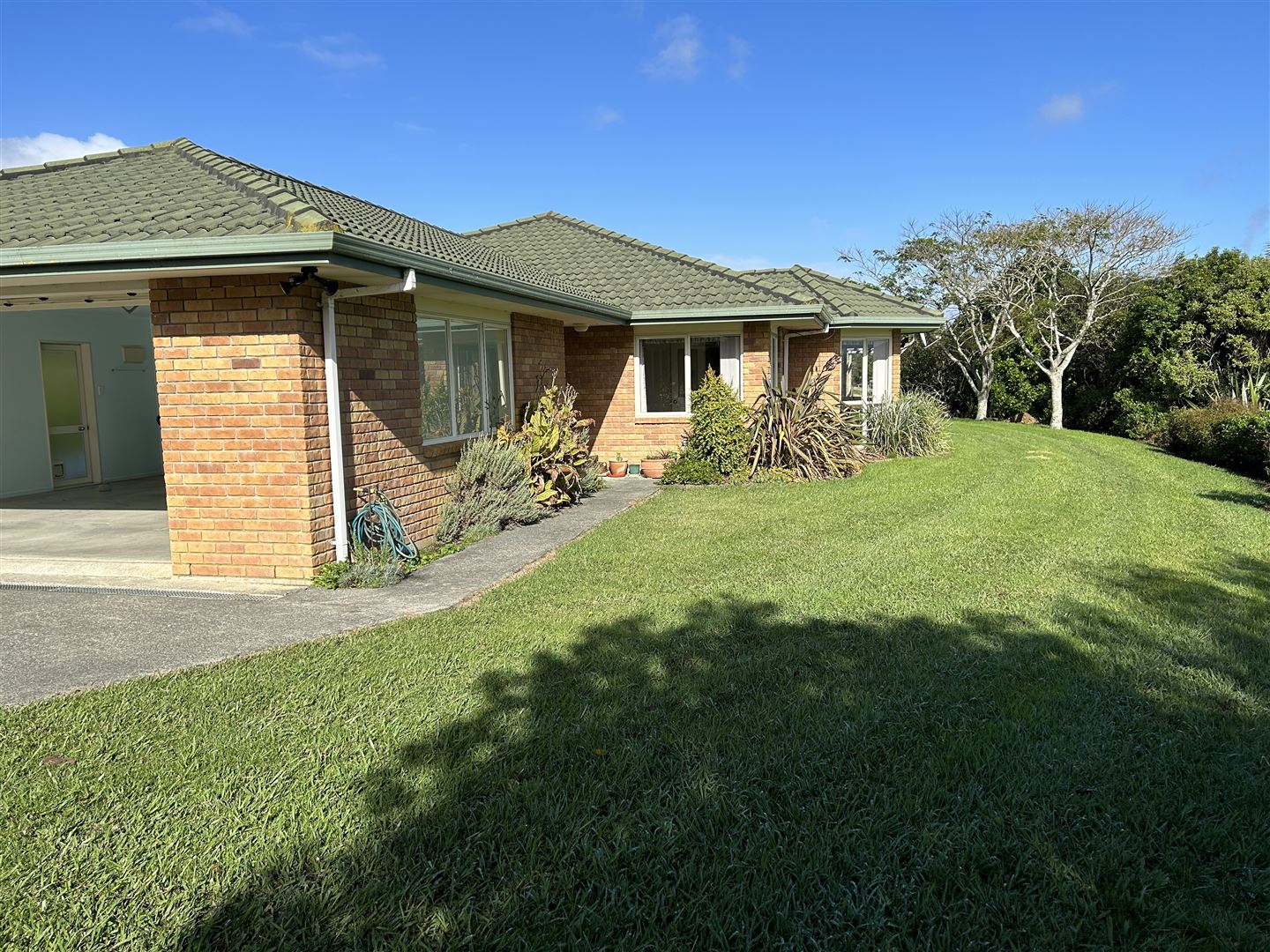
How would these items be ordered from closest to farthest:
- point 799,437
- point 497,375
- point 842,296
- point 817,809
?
point 817,809, point 497,375, point 799,437, point 842,296

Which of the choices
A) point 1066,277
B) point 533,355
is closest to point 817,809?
point 533,355

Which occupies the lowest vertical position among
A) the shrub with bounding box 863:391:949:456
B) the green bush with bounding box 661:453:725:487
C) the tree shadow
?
the tree shadow

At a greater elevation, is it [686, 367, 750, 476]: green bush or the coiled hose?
[686, 367, 750, 476]: green bush

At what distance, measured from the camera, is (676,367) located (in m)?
15.5

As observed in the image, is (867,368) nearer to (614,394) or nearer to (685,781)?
(614,394)

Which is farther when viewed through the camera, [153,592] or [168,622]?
[153,592]

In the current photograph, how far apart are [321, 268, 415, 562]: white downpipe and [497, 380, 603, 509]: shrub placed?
3517 mm

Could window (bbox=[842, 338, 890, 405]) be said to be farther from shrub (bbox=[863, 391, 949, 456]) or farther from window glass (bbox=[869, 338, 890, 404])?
shrub (bbox=[863, 391, 949, 456])

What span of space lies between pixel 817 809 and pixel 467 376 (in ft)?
27.1

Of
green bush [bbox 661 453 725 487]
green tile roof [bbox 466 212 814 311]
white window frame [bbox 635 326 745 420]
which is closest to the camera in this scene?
green bush [bbox 661 453 725 487]

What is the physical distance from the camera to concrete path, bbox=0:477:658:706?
5031 mm

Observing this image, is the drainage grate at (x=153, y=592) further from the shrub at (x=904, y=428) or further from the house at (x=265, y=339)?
the shrub at (x=904, y=428)

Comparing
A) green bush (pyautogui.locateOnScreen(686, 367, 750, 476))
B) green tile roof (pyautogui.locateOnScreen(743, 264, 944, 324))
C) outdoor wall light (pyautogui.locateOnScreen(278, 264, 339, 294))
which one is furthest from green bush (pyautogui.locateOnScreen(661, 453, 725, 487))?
outdoor wall light (pyautogui.locateOnScreen(278, 264, 339, 294))

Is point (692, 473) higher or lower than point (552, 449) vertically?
lower
